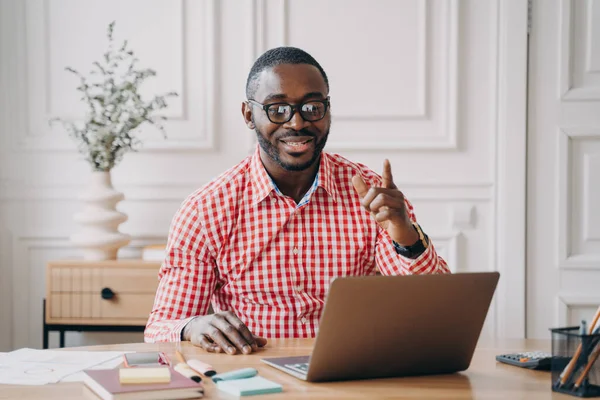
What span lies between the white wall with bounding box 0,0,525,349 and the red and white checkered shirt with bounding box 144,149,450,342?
3.36 ft

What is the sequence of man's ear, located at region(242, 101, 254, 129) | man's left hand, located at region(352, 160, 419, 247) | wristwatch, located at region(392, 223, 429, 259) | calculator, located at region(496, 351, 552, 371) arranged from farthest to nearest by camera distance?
man's ear, located at region(242, 101, 254, 129)
wristwatch, located at region(392, 223, 429, 259)
man's left hand, located at region(352, 160, 419, 247)
calculator, located at region(496, 351, 552, 371)

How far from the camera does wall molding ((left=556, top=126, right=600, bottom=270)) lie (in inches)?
113

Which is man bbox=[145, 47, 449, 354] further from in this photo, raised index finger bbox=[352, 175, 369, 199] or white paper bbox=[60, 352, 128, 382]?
white paper bbox=[60, 352, 128, 382]

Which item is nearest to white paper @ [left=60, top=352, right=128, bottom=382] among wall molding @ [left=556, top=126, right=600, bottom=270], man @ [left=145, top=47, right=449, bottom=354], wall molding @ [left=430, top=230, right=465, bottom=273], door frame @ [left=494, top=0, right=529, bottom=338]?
man @ [left=145, top=47, right=449, bottom=354]

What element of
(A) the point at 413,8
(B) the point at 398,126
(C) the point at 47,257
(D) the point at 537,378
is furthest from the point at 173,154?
(D) the point at 537,378

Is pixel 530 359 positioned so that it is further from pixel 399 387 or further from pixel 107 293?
pixel 107 293

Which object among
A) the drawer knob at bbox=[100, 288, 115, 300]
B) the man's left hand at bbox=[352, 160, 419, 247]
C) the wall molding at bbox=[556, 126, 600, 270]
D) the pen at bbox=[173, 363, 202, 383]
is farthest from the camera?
the wall molding at bbox=[556, 126, 600, 270]

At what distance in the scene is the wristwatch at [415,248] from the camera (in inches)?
65.2

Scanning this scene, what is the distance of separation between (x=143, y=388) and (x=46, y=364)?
33cm

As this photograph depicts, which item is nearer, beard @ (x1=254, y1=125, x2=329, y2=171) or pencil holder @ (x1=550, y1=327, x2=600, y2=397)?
pencil holder @ (x1=550, y1=327, x2=600, y2=397)

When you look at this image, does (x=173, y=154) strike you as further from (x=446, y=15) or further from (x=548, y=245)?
(x=548, y=245)

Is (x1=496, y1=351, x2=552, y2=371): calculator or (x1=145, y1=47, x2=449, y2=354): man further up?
(x1=145, y1=47, x2=449, y2=354): man

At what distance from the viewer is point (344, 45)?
9.57ft

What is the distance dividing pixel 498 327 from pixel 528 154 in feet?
2.13
